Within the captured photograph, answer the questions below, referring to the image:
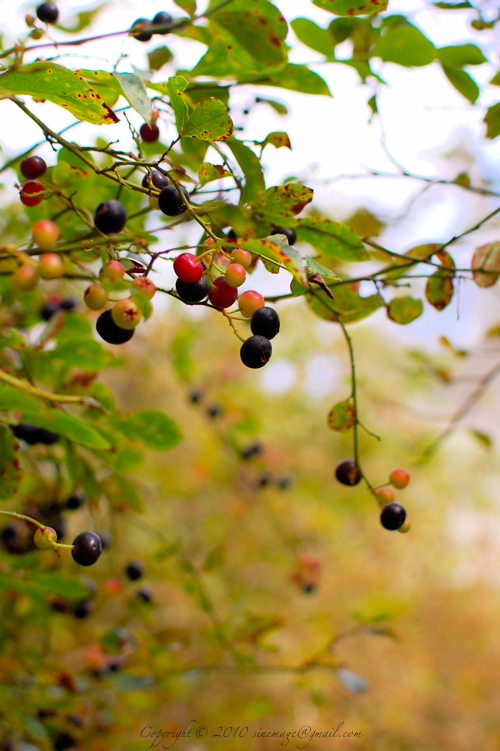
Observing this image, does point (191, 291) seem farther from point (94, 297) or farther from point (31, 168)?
point (31, 168)

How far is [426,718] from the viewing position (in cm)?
281

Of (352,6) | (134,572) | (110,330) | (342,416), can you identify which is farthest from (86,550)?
(134,572)

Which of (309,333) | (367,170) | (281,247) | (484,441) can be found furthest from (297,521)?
(281,247)

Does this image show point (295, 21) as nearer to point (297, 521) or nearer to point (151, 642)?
point (151, 642)

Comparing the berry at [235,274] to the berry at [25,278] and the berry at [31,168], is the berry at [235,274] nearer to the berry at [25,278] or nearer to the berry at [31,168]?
the berry at [25,278]

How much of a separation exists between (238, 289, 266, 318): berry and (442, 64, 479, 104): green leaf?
0.52 meters

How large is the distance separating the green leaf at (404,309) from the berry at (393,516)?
19 centimetres

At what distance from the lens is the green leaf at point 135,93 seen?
391mm

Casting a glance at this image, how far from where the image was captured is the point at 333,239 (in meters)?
0.53

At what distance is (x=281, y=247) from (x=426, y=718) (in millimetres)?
3144

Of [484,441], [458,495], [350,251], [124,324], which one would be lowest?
[124,324]

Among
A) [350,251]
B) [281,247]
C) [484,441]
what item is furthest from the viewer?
[484,441]

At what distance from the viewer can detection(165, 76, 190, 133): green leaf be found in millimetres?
419

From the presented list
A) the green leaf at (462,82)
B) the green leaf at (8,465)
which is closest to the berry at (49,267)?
the green leaf at (8,465)
